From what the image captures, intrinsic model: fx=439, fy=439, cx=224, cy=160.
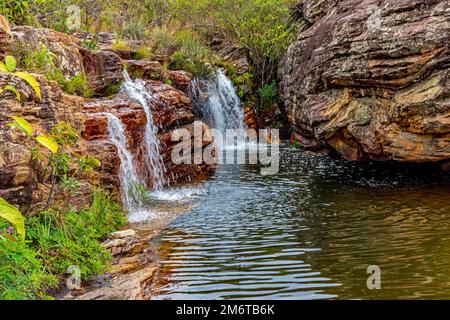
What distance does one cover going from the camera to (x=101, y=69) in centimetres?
1214

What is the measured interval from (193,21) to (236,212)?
58.8ft

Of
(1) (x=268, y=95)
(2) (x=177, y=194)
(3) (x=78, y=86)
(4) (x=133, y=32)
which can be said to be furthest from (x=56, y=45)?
(1) (x=268, y=95)

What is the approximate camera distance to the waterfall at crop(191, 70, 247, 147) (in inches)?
711

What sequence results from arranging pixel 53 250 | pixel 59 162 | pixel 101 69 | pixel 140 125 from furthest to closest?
pixel 101 69, pixel 140 125, pixel 59 162, pixel 53 250

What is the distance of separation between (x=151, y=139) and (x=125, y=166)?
84.0 inches

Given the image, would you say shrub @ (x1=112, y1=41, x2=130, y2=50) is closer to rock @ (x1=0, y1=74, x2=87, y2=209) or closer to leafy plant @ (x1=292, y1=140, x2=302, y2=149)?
leafy plant @ (x1=292, y1=140, x2=302, y2=149)

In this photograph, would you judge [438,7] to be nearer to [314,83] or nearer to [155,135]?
[314,83]

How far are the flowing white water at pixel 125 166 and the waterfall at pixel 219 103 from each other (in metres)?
7.30

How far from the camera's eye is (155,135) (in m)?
12.6

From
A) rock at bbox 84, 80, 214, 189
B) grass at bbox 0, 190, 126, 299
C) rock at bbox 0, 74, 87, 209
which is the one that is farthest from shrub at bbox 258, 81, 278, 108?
rock at bbox 0, 74, 87, 209

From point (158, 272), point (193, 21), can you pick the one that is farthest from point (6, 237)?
point (193, 21)

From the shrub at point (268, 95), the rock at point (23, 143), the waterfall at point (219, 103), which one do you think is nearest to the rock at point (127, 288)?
the rock at point (23, 143)

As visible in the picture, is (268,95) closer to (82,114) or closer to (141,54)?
(141,54)

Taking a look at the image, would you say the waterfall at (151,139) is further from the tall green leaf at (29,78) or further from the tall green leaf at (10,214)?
the tall green leaf at (10,214)
